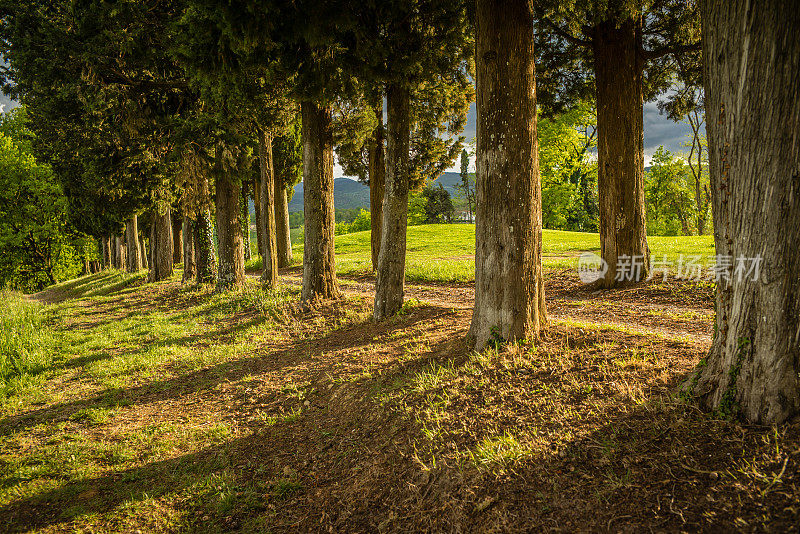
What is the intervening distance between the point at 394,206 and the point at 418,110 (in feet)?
17.6

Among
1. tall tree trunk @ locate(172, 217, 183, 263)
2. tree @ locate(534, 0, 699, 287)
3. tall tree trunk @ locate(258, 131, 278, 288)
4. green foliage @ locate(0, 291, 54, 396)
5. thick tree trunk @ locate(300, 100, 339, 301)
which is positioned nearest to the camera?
green foliage @ locate(0, 291, 54, 396)

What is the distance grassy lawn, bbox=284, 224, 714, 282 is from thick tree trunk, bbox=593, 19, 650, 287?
4.00 m

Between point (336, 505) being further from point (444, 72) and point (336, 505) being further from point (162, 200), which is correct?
point (162, 200)

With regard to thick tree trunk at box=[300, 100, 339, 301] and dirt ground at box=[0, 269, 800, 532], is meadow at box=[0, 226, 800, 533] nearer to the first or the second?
dirt ground at box=[0, 269, 800, 532]

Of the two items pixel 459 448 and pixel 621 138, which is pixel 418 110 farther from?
pixel 459 448

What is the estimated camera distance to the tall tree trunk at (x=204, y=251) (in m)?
15.2

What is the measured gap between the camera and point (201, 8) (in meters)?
5.53

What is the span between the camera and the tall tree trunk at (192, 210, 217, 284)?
15.2 meters

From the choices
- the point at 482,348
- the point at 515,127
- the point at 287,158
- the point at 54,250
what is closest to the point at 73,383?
the point at 482,348

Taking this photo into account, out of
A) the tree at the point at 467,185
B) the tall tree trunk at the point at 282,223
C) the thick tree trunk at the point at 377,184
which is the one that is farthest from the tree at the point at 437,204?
the thick tree trunk at the point at 377,184

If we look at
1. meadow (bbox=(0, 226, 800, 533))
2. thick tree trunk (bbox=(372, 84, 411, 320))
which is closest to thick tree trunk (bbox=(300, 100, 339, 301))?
meadow (bbox=(0, 226, 800, 533))

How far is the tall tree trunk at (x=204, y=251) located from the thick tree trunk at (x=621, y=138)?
44.7 feet

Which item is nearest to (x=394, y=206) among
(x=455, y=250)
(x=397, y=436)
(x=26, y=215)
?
(x=397, y=436)

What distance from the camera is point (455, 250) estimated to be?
23.4 m
